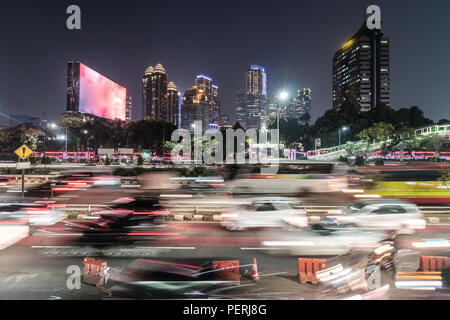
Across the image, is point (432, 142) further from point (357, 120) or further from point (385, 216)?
point (385, 216)

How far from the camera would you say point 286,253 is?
8.12m

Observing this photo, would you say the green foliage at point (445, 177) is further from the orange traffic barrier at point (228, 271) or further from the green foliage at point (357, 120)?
the green foliage at point (357, 120)

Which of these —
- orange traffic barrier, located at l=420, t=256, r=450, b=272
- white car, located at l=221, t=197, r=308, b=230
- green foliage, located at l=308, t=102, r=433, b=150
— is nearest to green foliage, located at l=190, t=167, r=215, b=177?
white car, located at l=221, t=197, r=308, b=230

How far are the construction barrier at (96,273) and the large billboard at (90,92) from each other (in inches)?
2461

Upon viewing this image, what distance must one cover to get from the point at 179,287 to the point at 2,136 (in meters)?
92.4

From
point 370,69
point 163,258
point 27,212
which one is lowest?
point 163,258

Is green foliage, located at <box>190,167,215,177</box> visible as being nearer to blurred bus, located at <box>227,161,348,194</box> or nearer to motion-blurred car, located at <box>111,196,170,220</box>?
blurred bus, located at <box>227,161,348,194</box>

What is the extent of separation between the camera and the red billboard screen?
61.1 meters

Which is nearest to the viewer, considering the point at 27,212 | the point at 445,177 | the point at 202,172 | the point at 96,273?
the point at 96,273

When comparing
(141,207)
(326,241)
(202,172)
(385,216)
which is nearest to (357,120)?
(202,172)

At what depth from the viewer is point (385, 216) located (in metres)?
9.19

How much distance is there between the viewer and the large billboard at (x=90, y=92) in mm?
59750

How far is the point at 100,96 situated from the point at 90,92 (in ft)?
15.6
